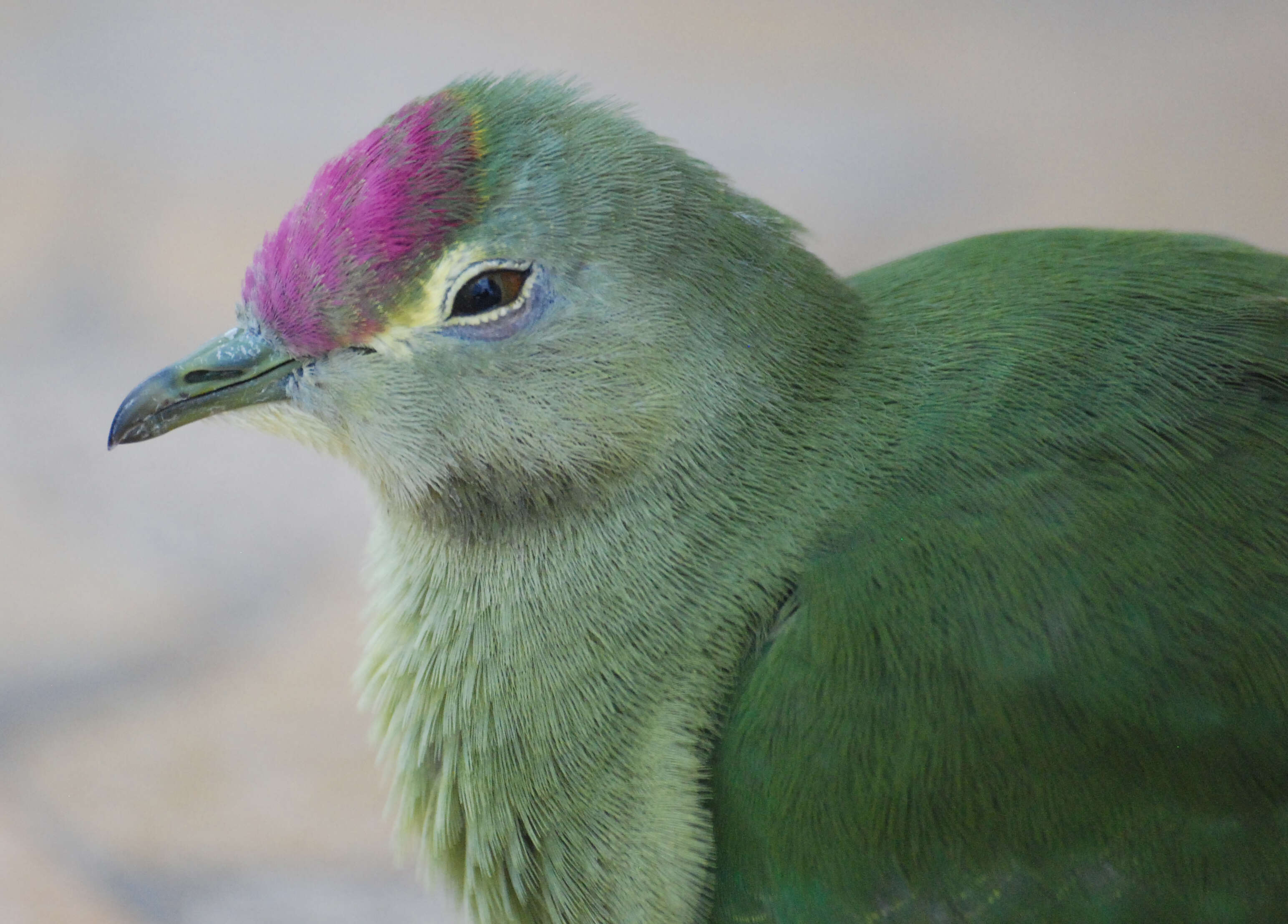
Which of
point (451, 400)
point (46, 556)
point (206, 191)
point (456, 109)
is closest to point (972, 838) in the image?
point (451, 400)

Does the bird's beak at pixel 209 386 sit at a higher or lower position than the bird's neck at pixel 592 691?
higher

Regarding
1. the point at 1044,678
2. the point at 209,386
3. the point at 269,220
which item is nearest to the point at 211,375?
the point at 209,386

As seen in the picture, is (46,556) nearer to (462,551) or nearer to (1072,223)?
(462,551)

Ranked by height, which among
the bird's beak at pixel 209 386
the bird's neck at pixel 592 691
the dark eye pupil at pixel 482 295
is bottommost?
the bird's neck at pixel 592 691

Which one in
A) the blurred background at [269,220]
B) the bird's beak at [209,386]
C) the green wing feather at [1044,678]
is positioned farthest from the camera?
the blurred background at [269,220]

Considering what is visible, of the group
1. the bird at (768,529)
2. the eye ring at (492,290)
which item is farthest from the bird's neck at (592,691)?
the eye ring at (492,290)

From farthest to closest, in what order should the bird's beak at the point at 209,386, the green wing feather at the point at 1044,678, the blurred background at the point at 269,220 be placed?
the blurred background at the point at 269,220
the bird's beak at the point at 209,386
the green wing feather at the point at 1044,678

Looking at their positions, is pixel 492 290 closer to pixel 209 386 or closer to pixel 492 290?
pixel 492 290

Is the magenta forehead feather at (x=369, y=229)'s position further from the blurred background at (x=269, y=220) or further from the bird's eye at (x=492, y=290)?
the blurred background at (x=269, y=220)

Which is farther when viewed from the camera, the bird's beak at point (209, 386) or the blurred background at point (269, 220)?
the blurred background at point (269, 220)
